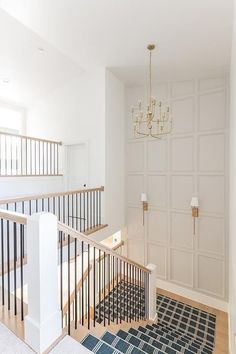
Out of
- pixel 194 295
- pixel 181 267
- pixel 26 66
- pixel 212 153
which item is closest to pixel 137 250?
pixel 181 267

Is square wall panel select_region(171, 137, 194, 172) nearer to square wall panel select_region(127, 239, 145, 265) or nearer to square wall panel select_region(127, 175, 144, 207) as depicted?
square wall panel select_region(127, 175, 144, 207)

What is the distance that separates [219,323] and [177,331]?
1.09 metres

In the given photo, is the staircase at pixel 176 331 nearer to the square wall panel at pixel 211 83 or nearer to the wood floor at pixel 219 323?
the wood floor at pixel 219 323

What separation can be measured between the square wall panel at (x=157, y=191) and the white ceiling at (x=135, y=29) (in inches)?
109

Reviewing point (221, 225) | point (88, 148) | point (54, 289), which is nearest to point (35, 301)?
point (54, 289)

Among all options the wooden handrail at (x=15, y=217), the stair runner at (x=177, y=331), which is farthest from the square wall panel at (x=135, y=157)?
the wooden handrail at (x=15, y=217)

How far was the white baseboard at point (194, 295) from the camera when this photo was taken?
472cm

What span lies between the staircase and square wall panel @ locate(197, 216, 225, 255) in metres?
1.46

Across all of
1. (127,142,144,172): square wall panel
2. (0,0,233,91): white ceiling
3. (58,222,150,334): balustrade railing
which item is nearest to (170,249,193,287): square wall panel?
(58,222,150,334): balustrade railing

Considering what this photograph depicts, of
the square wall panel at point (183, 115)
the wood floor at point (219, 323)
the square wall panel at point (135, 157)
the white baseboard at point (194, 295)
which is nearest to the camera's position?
the wood floor at point (219, 323)

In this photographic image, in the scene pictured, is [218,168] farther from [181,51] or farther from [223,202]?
[181,51]

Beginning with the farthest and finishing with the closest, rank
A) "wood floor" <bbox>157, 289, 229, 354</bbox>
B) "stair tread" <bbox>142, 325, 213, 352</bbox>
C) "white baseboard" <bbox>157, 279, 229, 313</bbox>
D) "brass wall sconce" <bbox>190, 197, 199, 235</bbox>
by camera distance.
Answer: "brass wall sconce" <bbox>190, 197, 199, 235</bbox>
"white baseboard" <bbox>157, 279, 229, 313</bbox>
"wood floor" <bbox>157, 289, 229, 354</bbox>
"stair tread" <bbox>142, 325, 213, 352</bbox>

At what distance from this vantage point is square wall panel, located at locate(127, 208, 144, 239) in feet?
19.3

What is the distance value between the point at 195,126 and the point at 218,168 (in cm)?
119
